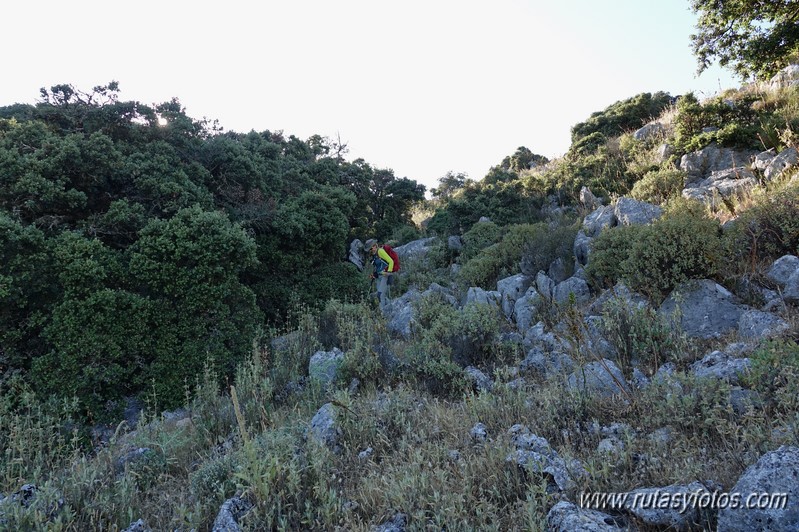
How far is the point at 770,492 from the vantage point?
7.31 feet

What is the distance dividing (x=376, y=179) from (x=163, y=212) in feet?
32.2

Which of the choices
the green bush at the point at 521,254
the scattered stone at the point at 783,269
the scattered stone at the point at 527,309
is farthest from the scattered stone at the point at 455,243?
the scattered stone at the point at 783,269

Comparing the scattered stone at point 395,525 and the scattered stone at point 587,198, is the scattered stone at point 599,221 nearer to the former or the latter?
the scattered stone at point 587,198

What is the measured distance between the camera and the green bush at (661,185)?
9753mm

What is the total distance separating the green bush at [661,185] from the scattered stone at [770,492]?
8358 millimetres

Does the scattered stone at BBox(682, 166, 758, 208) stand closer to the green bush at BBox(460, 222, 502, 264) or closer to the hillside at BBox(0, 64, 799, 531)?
the hillside at BBox(0, 64, 799, 531)

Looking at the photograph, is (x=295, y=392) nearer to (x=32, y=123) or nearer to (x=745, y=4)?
(x=32, y=123)

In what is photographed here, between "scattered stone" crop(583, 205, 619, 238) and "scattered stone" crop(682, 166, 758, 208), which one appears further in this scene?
"scattered stone" crop(583, 205, 619, 238)

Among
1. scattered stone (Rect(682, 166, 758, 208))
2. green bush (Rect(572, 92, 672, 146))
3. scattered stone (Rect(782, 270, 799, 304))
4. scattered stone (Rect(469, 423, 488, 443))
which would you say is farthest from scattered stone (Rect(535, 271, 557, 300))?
green bush (Rect(572, 92, 672, 146))

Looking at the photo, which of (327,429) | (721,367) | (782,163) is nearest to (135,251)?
(327,429)

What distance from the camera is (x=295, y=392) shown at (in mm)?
5691

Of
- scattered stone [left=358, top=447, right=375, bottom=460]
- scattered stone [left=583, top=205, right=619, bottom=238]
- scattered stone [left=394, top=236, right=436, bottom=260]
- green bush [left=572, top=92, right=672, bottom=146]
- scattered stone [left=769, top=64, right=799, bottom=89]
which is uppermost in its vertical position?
green bush [left=572, top=92, right=672, bottom=146]

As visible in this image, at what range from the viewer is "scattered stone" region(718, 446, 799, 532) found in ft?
6.98

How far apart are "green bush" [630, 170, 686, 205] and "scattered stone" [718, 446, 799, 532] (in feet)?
27.4
